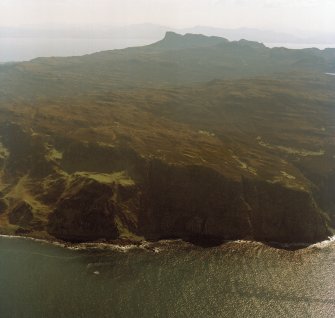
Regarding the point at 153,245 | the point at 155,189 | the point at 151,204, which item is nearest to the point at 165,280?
the point at 153,245

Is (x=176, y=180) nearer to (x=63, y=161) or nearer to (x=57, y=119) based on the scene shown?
(x=63, y=161)

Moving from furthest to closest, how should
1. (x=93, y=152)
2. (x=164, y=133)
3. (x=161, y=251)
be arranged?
(x=164, y=133)
(x=93, y=152)
(x=161, y=251)

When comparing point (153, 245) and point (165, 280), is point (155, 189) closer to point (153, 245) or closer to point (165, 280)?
point (153, 245)

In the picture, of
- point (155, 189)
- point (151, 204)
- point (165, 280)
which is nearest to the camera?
point (165, 280)

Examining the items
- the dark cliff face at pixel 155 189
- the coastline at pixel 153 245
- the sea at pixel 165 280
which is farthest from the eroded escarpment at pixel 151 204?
the sea at pixel 165 280

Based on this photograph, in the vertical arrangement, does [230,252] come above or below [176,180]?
below

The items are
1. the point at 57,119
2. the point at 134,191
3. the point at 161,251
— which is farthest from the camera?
the point at 57,119

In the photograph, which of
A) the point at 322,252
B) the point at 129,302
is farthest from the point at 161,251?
the point at 322,252
